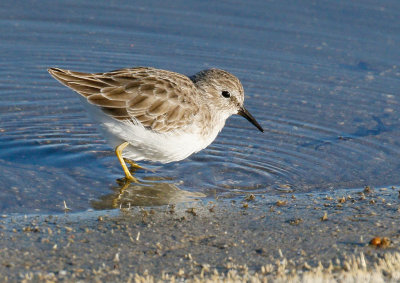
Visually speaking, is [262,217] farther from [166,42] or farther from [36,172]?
[166,42]

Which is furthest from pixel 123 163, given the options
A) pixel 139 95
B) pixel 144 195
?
pixel 139 95

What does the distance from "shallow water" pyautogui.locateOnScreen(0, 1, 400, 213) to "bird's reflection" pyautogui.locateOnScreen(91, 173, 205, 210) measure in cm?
5

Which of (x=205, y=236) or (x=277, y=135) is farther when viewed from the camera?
(x=277, y=135)

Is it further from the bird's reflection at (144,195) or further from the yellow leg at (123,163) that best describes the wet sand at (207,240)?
the yellow leg at (123,163)

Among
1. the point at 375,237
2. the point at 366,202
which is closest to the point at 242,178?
the point at 366,202

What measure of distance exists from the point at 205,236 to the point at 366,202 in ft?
7.05

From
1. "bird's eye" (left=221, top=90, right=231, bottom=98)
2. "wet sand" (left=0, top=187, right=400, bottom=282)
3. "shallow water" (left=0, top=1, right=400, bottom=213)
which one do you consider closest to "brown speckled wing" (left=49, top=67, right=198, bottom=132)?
"bird's eye" (left=221, top=90, right=231, bottom=98)

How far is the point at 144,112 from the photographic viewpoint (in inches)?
326

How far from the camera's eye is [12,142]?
9.27 meters

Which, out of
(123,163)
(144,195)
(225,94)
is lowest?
(144,195)

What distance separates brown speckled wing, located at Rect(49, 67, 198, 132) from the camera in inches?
321

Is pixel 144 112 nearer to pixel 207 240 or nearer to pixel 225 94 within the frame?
pixel 225 94

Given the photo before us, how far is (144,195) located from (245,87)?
3.97 metres

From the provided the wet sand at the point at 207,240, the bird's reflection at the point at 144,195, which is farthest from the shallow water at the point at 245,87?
the wet sand at the point at 207,240
